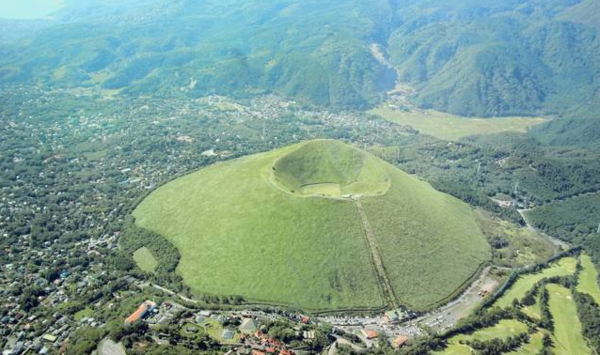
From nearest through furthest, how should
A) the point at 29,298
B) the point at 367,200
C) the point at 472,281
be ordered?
the point at 29,298, the point at 472,281, the point at 367,200

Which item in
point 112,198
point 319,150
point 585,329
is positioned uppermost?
point 319,150

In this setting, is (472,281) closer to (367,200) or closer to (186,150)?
(367,200)

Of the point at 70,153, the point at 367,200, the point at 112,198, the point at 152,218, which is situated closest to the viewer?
the point at 367,200

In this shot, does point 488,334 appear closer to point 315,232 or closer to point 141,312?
point 315,232

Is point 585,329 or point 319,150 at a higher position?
point 319,150

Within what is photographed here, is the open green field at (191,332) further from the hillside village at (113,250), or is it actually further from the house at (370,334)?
the house at (370,334)

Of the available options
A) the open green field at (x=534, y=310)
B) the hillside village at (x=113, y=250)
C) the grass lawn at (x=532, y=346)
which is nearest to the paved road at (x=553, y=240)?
the hillside village at (x=113, y=250)

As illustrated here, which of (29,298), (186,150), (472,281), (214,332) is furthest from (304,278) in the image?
(186,150)

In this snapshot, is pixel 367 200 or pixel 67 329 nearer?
pixel 67 329
